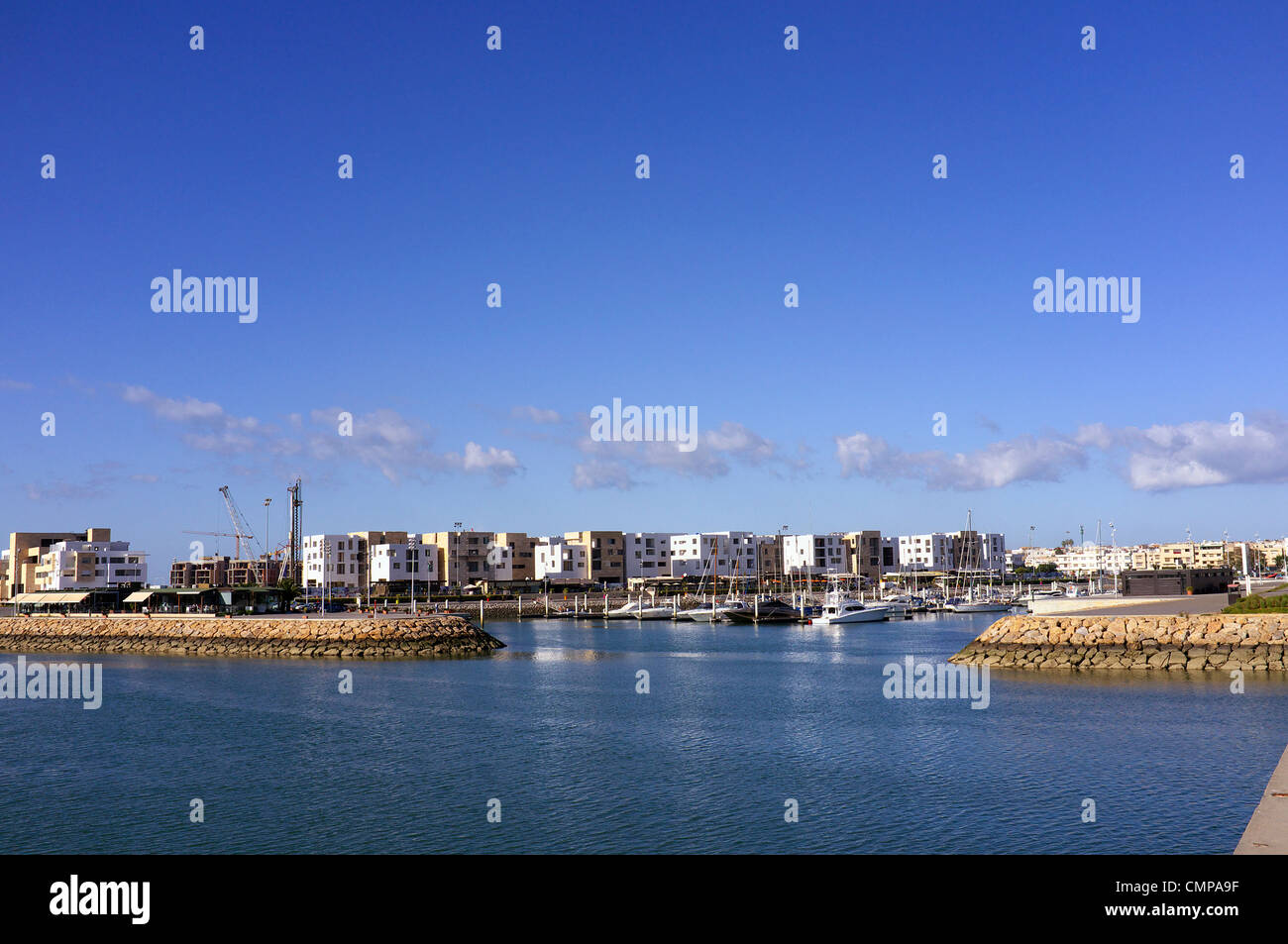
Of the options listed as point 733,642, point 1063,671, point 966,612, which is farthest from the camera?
point 966,612

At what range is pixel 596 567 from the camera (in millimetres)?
189250

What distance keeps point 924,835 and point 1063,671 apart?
35.0 metres

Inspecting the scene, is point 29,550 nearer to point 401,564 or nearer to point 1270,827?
point 401,564

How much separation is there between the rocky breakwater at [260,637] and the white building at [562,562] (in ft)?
320

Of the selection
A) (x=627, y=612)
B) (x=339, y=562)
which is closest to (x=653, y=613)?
(x=627, y=612)

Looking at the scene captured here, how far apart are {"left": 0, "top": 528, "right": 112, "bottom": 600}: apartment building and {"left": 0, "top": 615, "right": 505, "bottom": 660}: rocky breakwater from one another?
79.3 metres

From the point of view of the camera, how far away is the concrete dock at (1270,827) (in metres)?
12.9

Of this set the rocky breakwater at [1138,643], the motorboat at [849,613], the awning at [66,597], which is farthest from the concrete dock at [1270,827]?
the awning at [66,597]

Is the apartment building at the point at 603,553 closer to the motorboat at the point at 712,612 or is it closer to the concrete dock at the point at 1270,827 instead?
the motorboat at the point at 712,612

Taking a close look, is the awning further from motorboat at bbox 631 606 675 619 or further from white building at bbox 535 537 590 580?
white building at bbox 535 537 590 580

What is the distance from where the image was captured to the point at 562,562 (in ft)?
601

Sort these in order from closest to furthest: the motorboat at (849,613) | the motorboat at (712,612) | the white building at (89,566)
→ the motorboat at (849,613) → the motorboat at (712,612) → the white building at (89,566)
